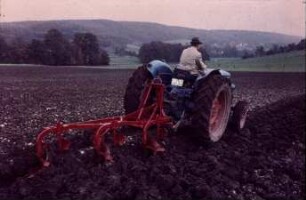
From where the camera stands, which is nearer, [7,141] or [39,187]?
[39,187]

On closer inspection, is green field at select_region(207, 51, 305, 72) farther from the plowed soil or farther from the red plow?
the red plow

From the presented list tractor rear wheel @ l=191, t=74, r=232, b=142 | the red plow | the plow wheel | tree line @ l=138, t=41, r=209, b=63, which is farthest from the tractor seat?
tree line @ l=138, t=41, r=209, b=63

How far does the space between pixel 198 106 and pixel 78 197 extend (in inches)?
97.5

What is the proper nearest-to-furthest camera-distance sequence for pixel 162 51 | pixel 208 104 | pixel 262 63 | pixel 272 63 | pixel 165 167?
pixel 165 167 → pixel 208 104 → pixel 162 51 → pixel 272 63 → pixel 262 63

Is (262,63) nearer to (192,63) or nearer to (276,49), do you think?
(276,49)

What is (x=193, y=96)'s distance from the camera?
711 centimetres

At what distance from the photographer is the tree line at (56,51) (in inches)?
→ 1273

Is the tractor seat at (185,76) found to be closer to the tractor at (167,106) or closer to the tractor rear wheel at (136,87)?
the tractor at (167,106)

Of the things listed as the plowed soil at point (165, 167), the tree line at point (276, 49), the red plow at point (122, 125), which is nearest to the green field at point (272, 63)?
the tree line at point (276, 49)

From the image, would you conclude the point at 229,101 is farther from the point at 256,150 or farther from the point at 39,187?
the point at 39,187

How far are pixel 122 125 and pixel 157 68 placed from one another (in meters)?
1.64

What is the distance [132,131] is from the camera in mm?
7621

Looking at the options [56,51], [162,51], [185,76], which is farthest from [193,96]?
[56,51]

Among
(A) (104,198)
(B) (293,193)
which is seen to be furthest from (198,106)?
(A) (104,198)
